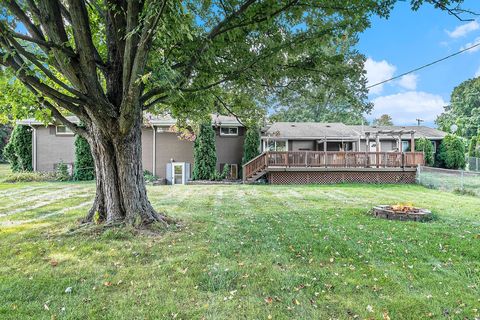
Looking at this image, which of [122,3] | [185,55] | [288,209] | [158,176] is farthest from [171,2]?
[158,176]

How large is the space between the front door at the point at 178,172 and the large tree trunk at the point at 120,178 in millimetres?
10845

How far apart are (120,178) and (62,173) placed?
12.9 meters

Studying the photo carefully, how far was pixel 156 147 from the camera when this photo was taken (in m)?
17.7

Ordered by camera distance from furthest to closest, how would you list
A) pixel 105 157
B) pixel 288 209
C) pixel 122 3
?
1. pixel 288 209
2. pixel 105 157
3. pixel 122 3

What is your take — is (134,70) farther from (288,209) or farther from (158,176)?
(158,176)

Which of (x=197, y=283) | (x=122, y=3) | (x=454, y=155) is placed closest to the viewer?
(x=197, y=283)

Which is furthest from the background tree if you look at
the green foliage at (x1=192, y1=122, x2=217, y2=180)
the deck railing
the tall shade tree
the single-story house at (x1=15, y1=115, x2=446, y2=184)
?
the tall shade tree

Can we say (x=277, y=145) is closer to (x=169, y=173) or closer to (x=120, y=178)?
(x=169, y=173)

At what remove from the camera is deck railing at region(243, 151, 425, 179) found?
16.0 metres

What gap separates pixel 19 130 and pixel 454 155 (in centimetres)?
2856

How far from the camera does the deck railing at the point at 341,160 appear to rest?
16016 millimetres

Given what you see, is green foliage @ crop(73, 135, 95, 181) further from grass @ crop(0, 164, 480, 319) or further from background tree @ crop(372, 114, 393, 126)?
background tree @ crop(372, 114, 393, 126)

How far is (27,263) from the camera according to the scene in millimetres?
4023

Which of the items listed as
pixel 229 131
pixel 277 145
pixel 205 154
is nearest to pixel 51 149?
pixel 205 154
